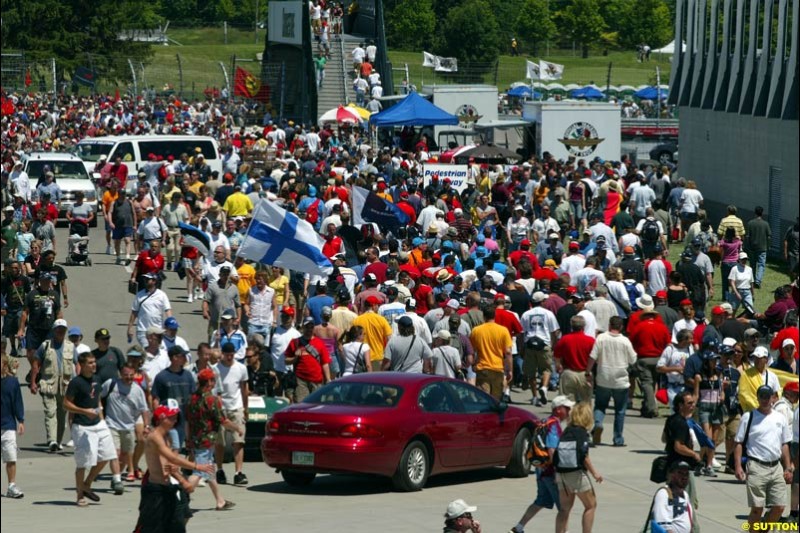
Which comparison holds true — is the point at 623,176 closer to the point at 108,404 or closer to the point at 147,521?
the point at 108,404

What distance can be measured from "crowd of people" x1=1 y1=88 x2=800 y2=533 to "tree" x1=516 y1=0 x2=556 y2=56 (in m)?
90.8

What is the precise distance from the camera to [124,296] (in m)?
27.1

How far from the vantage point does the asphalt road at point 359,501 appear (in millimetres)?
13875

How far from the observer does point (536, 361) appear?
20125mm

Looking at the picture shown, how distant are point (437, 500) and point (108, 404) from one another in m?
3.40

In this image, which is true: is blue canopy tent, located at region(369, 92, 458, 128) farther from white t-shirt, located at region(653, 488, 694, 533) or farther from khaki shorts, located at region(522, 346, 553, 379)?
white t-shirt, located at region(653, 488, 694, 533)

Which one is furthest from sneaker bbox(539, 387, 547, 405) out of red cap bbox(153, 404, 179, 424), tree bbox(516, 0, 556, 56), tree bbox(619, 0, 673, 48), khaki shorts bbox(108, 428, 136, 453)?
→ tree bbox(619, 0, 673, 48)

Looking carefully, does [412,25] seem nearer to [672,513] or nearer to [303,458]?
[303,458]

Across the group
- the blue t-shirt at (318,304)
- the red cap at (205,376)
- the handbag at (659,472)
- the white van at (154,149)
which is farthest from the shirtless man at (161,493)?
the white van at (154,149)

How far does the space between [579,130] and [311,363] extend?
2847 cm

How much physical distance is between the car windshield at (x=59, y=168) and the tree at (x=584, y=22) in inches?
3609

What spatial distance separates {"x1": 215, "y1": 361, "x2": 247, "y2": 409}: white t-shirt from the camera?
15.7m

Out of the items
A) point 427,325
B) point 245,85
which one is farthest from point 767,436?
point 245,85

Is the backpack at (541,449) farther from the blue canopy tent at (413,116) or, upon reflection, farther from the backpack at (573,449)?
the blue canopy tent at (413,116)
